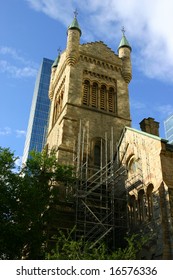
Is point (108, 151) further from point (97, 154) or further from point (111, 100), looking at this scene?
point (111, 100)

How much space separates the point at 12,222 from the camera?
1833 cm

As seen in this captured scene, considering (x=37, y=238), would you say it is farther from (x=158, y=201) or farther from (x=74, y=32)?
(x=74, y=32)

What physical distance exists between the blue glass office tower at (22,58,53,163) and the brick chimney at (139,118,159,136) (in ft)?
288

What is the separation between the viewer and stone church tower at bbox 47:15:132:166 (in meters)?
29.1

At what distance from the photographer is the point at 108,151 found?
1163 inches

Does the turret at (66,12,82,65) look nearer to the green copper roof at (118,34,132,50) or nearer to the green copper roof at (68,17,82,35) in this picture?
the green copper roof at (68,17,82,35)

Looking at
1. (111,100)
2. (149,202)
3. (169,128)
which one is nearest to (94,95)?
(111,100)

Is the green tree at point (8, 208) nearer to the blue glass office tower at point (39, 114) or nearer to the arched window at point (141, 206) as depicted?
the arched window at point (141, 206)

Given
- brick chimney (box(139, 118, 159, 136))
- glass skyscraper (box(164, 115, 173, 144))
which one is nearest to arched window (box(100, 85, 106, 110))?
brick chimney (box(139, 118, 159, 136))

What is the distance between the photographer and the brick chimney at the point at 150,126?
1209 inches

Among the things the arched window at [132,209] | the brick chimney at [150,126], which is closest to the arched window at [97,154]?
the brick chimney at [150,126]

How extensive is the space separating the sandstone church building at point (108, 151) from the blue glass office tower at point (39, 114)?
81.5 m

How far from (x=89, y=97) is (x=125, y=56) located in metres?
8.92
